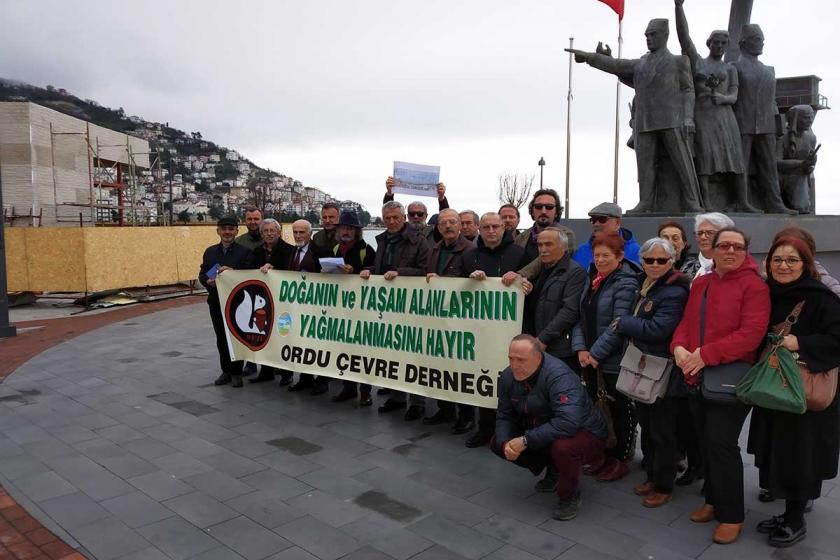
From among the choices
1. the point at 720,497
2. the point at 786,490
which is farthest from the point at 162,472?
the point at 786,490

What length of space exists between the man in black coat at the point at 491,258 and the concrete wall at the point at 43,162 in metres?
40.6

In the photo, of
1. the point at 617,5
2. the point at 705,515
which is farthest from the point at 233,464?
the point at 617,5

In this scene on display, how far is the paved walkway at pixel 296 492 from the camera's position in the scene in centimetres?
349

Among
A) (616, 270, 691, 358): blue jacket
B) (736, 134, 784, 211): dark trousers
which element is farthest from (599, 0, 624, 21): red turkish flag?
(616, 270, 691, 358): blue jacket

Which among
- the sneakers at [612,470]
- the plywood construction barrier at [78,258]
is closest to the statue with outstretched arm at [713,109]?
the sneakers at [612,470]

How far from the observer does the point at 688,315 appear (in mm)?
3727

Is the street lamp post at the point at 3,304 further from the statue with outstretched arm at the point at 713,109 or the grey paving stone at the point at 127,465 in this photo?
the statue with outstretched arm at the point at 713,109

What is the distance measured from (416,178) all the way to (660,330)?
5.71m

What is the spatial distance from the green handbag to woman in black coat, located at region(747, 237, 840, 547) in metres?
0.07

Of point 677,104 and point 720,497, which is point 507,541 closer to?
point 720,497

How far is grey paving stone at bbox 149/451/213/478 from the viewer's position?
4605mm

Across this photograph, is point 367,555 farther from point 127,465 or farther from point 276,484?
point 127,465

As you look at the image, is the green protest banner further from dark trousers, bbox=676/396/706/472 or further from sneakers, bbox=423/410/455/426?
dark trousers, bbox=676/396/706/472

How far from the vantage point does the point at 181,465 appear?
4.75m
